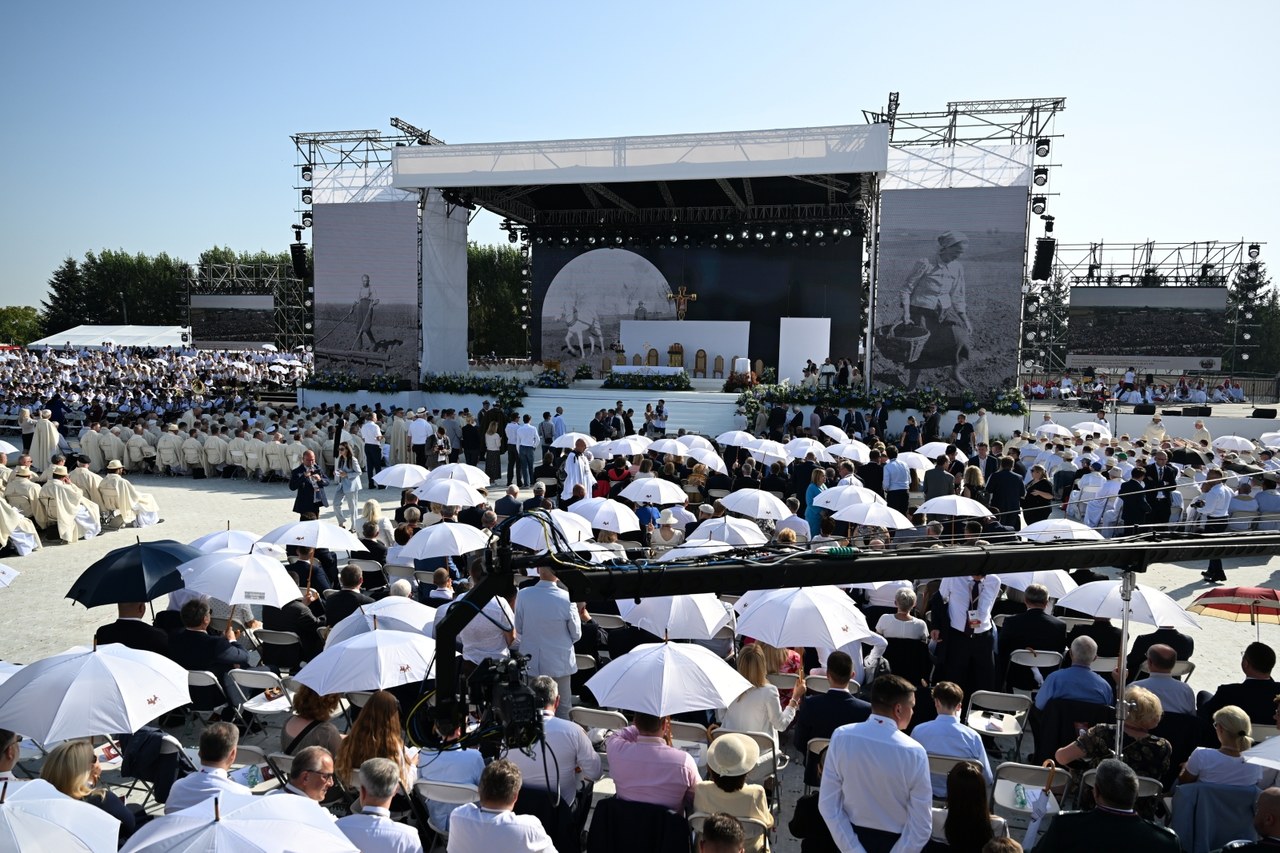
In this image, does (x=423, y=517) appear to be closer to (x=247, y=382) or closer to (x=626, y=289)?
(x=626, y=289)

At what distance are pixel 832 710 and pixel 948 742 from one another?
2.31 feet

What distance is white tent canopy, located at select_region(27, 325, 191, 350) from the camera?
184 feet

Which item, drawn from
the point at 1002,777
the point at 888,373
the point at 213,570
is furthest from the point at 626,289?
the point at 1002,777

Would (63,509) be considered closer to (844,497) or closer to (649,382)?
Result: (844,497)

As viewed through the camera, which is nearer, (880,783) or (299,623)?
(880,783)

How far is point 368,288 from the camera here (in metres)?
28.4

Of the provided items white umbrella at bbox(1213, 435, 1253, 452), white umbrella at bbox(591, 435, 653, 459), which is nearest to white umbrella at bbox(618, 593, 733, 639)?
white umbrella at bbox(591, 435, 653, 459)

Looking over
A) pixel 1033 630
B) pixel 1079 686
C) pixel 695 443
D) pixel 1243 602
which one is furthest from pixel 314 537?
pixel 695 443

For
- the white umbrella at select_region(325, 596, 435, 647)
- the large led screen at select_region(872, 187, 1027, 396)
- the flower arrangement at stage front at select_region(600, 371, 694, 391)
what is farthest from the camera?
the flower arrangement at stage front at select_region(600, 371, 694, 391)

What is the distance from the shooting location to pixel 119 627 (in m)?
6.47

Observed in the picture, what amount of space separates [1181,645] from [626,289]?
29.1 metres

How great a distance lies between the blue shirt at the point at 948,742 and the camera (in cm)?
463

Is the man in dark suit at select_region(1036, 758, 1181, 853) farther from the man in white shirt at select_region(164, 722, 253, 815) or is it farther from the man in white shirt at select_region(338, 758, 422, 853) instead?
the man in white shirt at select_region(164, 722, 253, 815)

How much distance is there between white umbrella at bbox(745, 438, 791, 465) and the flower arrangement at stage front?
37.2 feet
